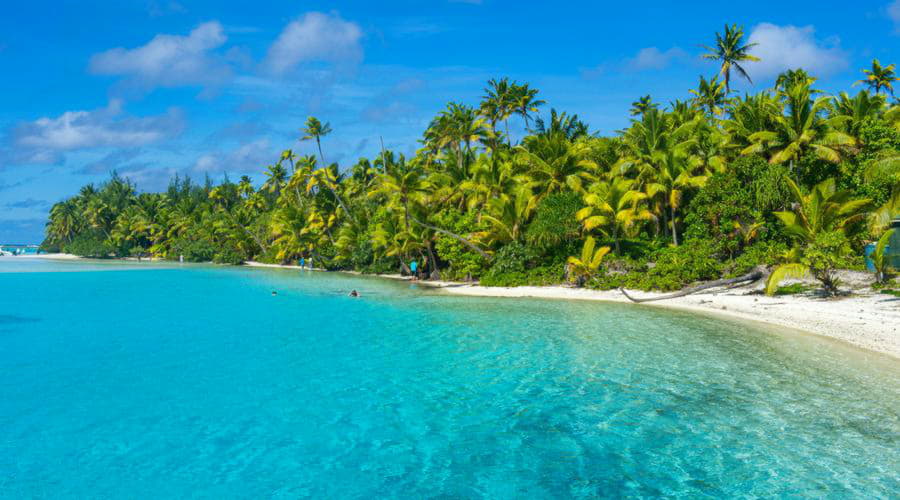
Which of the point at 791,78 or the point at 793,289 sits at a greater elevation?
the point at 791,78

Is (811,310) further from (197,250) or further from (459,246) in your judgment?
(197,250)

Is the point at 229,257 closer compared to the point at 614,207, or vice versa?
the point at 614,207

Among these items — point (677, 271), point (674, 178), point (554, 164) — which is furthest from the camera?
point (554, 164)

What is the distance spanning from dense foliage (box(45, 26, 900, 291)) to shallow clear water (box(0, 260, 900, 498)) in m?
7.57

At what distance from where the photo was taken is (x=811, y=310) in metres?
18.1

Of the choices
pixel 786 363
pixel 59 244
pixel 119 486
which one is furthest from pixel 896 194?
pixel 59 244

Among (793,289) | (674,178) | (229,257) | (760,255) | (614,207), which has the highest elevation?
(674,178)

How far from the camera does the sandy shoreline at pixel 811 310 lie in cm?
1455

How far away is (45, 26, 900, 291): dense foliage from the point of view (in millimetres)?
21094

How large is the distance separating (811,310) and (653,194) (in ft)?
38.9

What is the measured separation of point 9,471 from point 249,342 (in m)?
9.35

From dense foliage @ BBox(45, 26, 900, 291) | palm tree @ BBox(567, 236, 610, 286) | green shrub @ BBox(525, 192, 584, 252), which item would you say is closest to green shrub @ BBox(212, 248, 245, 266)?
dense foliage @ BBox(45, 26, 900, 291)

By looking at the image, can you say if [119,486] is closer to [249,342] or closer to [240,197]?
[249,342]

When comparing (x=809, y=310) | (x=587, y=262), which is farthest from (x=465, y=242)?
(x=809, y=310)
